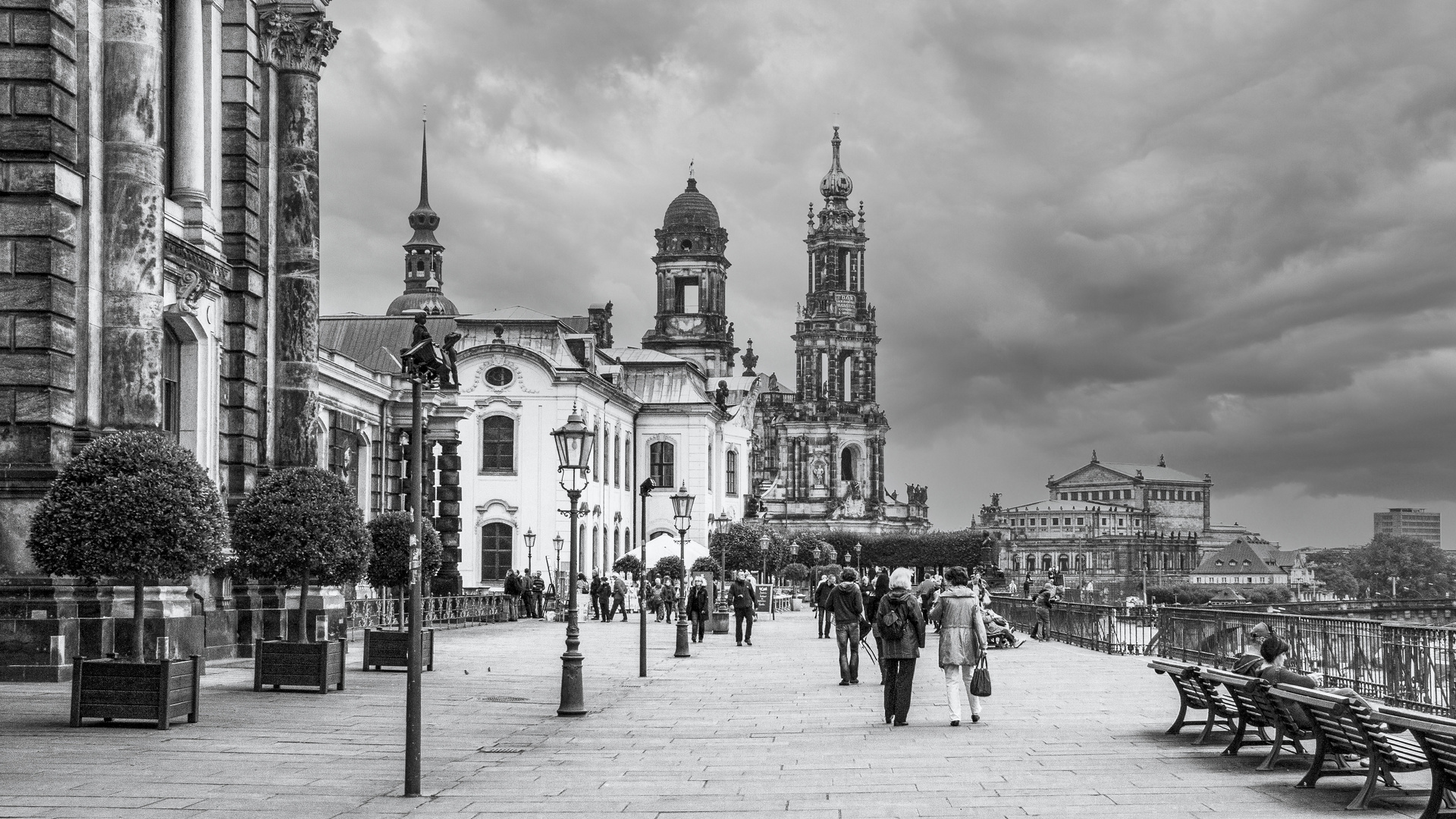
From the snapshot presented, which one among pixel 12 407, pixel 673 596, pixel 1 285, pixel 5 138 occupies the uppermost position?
pixel 5 138

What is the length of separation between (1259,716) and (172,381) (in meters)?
16.8

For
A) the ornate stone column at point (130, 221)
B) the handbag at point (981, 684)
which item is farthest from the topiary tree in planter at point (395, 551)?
the handbag at point (981, 684)

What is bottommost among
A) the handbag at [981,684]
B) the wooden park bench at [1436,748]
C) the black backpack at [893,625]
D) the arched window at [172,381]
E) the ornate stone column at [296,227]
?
the handbag at [981,684]

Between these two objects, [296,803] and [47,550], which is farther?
[47,550]

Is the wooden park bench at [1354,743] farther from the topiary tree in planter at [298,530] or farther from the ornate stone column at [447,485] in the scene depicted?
the ornate stone column at [447,485]

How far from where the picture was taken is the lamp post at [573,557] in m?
19.5

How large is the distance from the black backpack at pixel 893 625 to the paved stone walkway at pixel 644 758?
97 cm

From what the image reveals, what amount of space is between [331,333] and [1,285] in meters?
48.9

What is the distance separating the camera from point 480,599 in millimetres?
50625

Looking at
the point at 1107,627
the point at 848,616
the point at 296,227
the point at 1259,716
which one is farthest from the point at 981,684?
the point at 1107,627

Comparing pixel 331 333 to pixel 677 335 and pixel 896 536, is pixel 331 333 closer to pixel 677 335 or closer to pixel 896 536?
pixel 677 335

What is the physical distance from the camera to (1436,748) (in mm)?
10625

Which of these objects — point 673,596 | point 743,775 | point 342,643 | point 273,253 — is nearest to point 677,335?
point 673,596

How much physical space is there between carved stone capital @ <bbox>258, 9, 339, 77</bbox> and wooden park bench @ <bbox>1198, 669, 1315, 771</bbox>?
19.1m
